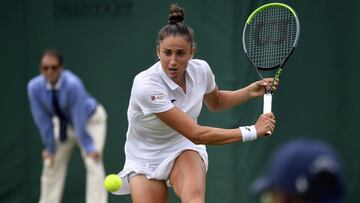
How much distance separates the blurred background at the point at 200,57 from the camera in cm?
728

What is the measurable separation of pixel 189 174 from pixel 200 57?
2844 millimetres

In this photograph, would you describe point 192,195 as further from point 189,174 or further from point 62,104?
point 62,104

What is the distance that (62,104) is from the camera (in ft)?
25.0

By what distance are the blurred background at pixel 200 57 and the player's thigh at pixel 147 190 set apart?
8.55 ft

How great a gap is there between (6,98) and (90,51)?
987 mm

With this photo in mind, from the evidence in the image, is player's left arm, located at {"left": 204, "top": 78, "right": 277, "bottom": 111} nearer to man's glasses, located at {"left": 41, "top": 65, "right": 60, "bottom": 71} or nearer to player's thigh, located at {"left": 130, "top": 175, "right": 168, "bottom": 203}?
player's thigh, located at {"left": 130, "top": 175, "right": 168, "bottom": 203}

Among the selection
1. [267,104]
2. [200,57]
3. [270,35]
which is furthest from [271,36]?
[200,57]

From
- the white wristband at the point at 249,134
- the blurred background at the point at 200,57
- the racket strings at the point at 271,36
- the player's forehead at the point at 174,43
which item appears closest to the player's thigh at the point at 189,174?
the white wristband at the point at 249,134

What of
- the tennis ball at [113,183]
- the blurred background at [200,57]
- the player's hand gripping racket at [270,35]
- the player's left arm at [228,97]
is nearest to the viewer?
the tennis ball at [113,183]

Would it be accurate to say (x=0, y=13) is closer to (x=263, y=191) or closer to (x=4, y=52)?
(x=4, y=52)

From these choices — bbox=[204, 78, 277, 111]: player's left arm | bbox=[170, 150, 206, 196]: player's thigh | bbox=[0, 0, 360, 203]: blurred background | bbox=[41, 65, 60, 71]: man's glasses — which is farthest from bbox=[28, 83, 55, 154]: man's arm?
bbox=[170, 150, 206, 196]: player's thigh

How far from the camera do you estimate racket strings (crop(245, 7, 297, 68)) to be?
5203 millimetres

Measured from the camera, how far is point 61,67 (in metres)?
7.56

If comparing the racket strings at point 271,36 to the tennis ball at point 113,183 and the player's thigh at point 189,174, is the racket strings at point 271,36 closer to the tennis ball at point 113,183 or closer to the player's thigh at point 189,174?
the player's thigh at point 189,174
